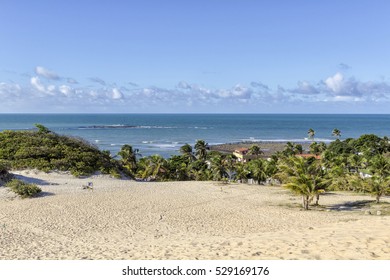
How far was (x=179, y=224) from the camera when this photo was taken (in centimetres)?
1738

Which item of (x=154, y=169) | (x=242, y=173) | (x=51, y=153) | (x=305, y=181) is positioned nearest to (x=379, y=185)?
(x=305, y=181)

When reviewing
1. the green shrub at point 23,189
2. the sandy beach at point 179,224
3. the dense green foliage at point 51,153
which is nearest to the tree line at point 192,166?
the dense green foliage at point 51,153

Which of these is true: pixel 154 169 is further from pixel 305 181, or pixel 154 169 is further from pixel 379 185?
pixel 379 185

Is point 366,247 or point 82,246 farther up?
point 366,247

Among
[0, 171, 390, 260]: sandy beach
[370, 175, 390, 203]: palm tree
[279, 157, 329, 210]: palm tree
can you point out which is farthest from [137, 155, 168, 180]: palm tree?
[370, 175, 390, 203]: palm tree

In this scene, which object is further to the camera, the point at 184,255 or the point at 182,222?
the point at 182,222

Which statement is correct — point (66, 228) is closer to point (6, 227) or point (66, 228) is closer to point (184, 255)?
point (6, 227)

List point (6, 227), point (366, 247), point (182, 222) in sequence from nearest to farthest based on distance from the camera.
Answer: point (366, 247)
point (6, 227)
point (182, 222)

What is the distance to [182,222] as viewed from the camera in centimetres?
1783

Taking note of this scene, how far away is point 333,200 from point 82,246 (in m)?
19.1

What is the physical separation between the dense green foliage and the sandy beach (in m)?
1.53

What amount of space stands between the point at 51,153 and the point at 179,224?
20.7 meters

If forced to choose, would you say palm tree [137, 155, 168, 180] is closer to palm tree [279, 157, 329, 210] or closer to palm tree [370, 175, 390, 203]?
palm tree [279, 157, 329, 210]
